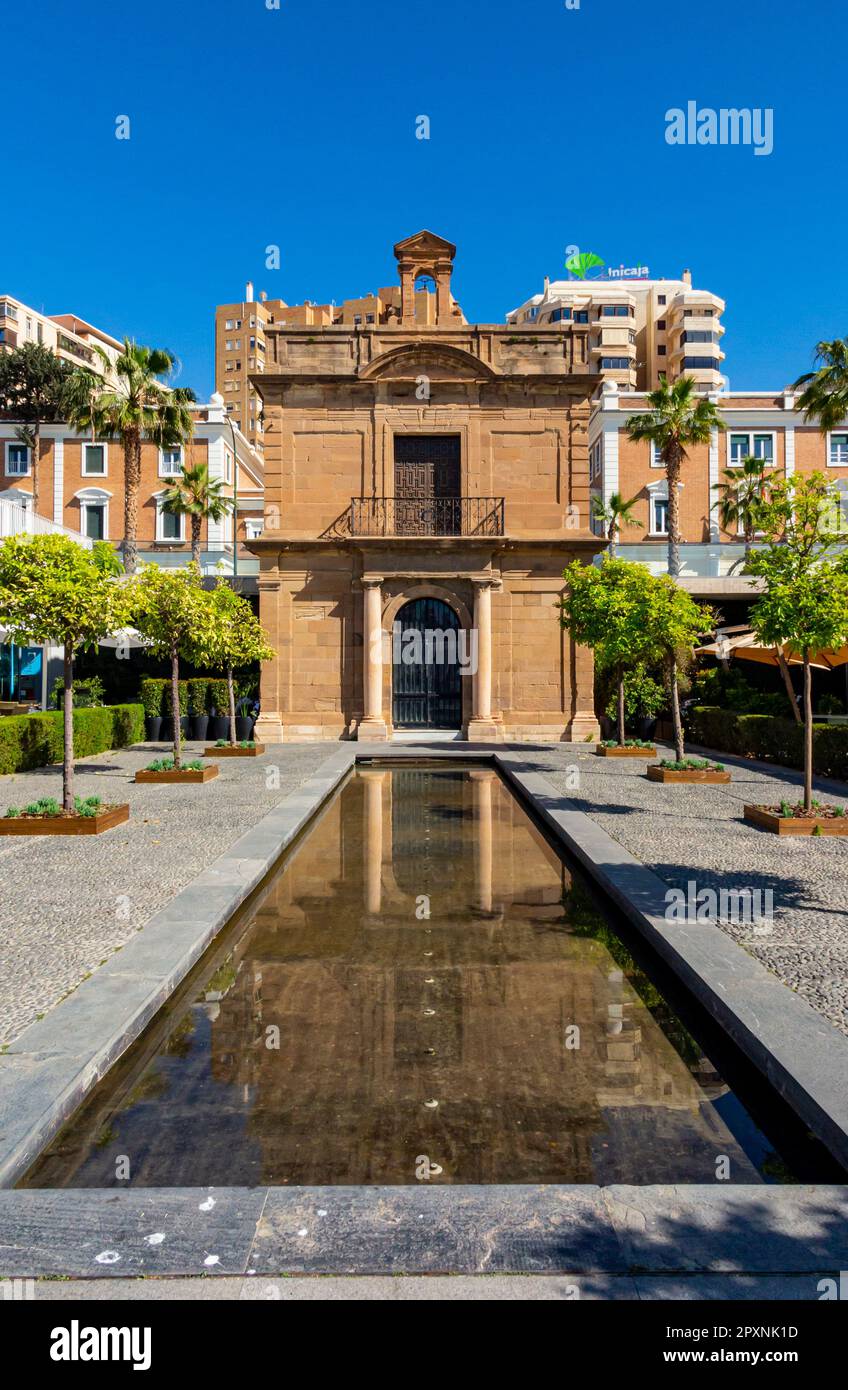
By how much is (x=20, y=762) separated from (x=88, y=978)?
1321 centimetres

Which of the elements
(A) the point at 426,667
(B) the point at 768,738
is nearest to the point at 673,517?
(A) the point at 426,667

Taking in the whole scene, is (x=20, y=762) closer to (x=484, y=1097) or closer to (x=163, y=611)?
(x=163, y=611)

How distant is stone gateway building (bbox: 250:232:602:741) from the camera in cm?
2523

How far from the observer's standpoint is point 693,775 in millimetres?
15695

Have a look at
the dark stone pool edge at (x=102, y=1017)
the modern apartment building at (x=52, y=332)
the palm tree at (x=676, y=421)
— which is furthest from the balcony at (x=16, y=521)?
the modern apartment building at (x=52, y=332)

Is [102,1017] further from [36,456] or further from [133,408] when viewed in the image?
[36,456]

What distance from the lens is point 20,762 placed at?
1730 cm

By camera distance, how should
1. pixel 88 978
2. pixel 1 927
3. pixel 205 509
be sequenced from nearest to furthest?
pixel 88 978
pixel 1 927
pixel 205 509

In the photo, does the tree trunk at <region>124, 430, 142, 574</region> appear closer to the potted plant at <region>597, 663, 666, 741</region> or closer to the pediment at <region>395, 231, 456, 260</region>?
the pediment at <region>395, 231, 456, 260</region>

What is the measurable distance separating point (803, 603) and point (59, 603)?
9.56m

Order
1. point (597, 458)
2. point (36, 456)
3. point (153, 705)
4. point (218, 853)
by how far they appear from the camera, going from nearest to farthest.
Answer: point (218, 853) → point (153, 705) → point (36, 456) → point (597, 458)

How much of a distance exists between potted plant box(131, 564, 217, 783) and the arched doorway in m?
9.42

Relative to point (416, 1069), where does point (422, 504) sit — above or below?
above
